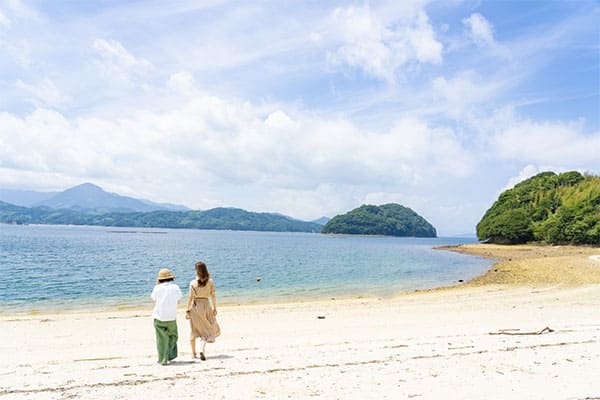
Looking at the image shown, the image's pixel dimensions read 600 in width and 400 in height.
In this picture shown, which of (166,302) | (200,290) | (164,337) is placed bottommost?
(164,337)

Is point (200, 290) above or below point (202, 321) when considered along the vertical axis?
above

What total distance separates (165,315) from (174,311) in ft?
0.60

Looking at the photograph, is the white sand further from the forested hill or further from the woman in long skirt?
the forested hill

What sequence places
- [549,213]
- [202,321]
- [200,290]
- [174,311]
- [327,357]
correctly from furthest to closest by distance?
[549,213] → [327,357] → [202,321] → [200,290] → [174,311]

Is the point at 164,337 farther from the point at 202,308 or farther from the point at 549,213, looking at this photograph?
the point at 549,213

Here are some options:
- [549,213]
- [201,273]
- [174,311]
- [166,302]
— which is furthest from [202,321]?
[549,213]

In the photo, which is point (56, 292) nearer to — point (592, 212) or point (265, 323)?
point (265, 323)

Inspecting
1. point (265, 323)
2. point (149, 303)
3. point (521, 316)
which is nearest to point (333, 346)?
point (265, 323)

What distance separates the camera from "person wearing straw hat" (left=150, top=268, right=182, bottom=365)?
27.0 ft

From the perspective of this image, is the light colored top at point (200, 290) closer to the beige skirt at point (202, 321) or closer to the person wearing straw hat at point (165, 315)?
the beige skirt at point (202, 321)

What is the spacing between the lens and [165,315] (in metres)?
8.24

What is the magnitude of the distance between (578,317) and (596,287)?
10987mm

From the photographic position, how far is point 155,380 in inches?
284

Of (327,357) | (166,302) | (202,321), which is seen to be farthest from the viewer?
(327,357)
